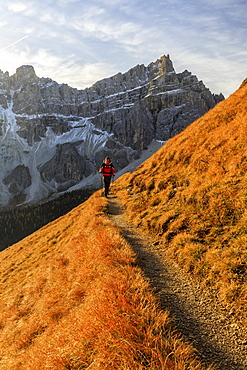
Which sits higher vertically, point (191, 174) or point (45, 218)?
point (191, 174)

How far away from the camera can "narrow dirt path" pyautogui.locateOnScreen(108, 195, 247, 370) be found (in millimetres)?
3451

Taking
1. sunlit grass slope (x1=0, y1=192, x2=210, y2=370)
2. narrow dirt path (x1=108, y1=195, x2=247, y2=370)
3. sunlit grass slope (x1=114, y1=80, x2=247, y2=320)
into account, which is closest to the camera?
sunlit grass slope (x1=0, y1=192, x2=210, y2=370)

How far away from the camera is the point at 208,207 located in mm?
8523

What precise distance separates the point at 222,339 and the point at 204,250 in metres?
2.95

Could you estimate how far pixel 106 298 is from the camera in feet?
14.8

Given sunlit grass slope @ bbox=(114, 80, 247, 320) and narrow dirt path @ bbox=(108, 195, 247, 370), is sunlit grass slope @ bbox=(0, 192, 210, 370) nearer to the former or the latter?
narrow dirt path @ bbox=(108, 195, 247, 370)

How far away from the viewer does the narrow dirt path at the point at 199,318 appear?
3451mm

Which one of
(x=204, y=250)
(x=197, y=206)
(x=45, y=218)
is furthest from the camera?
(x=45, y=218)

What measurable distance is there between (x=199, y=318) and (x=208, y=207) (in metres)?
4.97

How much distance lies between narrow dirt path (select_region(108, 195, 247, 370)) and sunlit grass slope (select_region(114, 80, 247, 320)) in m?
0.36

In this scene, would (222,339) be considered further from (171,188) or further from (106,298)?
(171,188)

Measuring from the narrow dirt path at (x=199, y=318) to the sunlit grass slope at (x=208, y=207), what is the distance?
0.36 m

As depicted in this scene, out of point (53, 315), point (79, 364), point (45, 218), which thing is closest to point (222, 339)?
point (79, 364)

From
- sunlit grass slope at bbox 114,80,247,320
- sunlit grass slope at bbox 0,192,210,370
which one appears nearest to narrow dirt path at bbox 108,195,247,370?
sunlit grass slope at bbox 114,80,247,320
